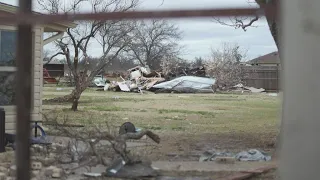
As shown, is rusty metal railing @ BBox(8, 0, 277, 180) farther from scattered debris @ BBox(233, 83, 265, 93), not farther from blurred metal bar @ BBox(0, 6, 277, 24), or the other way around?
scattered debris @ BBox(233, 83, 265, 93)

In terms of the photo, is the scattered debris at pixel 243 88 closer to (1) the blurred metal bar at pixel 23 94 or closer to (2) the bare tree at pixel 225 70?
(2) the bare tree at pixel 225 70

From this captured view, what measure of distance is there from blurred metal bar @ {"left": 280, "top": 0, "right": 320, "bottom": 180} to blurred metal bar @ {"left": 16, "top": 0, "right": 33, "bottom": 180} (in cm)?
113

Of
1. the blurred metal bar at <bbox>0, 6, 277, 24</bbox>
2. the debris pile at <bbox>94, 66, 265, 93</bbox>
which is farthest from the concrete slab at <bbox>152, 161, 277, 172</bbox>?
the debris pile at <bbox>94, 66, 265, 93</bbox>

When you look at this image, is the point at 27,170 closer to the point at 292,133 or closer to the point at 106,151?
the point at 292,133

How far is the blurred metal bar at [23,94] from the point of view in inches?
85.3

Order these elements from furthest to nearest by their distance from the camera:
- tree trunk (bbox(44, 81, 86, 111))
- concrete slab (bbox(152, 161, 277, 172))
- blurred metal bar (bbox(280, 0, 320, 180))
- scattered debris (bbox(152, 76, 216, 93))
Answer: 1. scattered debris (bbox(152, 76, 216, 93))
2. tree trunk (bbox(44, 81, 86, 111))
3. concrete slab (bbox(152, 161, 277, 172))
4. blurred metal bar (bbox(280, 0, 320, 180))

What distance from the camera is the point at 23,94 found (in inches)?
85.3

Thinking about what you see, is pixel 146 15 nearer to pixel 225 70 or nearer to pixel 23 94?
pixel 23 94

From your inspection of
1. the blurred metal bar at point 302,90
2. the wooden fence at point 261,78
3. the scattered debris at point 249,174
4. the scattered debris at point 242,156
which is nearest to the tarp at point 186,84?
the wooden fence at point 261,78

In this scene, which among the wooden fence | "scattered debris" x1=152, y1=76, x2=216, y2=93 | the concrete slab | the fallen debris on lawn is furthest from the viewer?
the wooden fence

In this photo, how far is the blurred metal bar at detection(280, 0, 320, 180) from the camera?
1880 millimetres

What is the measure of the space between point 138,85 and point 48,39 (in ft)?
83.8

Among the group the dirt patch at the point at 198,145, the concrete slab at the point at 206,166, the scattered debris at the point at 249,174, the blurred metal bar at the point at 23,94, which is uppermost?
the blurred metal bar at the point at 23,94

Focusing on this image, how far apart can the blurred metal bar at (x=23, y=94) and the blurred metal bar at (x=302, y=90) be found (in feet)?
3.70
